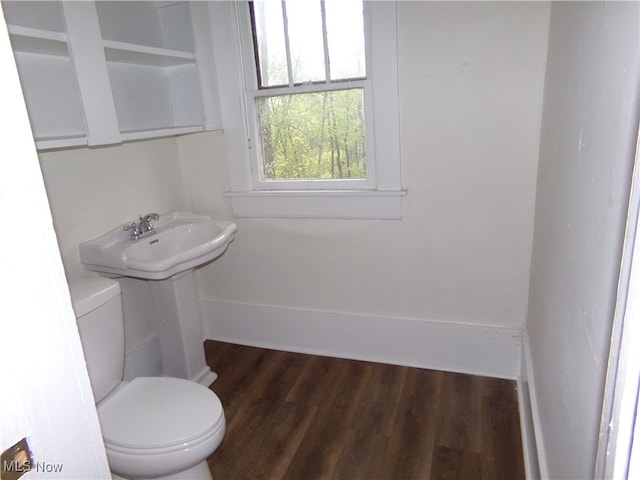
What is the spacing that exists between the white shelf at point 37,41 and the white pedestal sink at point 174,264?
2.49 feet

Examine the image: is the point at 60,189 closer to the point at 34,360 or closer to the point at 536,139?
the point at 34,360

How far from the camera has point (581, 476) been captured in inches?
35.2

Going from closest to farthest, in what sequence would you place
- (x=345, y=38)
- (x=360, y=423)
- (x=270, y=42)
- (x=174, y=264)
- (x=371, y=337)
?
(x=174, y=264) < (x=360, y=423) < (x=345, y=38) < (x=270, y=42) < (x=371, y=337)

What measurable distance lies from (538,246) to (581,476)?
101cm

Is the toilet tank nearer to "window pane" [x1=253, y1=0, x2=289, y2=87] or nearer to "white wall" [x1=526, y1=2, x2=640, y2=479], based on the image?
"window pane" [x1=253, y1=0, x2=289, y2=87]

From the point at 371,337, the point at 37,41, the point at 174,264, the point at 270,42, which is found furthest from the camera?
the point at 371,337

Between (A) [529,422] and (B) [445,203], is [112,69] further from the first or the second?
(A) [529,422]

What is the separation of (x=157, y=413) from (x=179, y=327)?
0.63 metres

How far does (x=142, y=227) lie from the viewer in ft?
6.71

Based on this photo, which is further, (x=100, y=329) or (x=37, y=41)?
(x=100, y=329)

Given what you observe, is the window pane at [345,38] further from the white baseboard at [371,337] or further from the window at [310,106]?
the white baseboard at [371,337]

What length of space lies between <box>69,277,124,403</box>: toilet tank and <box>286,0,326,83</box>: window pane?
128cm

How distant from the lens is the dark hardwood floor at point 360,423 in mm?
1664

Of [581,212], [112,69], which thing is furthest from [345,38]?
[581,212]
